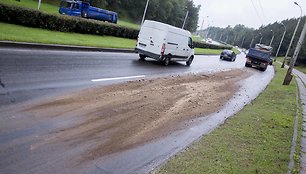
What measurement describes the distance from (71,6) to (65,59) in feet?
98.2

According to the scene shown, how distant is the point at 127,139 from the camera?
652cm

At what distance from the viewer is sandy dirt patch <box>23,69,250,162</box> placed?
598 centimetres

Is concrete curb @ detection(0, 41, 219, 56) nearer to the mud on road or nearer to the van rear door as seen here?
the van rear door

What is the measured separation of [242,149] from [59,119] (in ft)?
13.6

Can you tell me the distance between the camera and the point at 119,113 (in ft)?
26.3

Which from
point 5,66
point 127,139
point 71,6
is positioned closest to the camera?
point 127,139

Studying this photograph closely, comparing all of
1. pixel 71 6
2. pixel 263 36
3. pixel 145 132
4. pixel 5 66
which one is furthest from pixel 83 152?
pixel 263 36

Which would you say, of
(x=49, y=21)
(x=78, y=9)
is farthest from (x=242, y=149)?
(x=78, y=9)

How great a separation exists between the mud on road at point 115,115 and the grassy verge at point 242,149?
1014 mm

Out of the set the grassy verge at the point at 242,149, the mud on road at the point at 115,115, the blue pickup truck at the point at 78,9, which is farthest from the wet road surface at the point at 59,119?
the blue pickup truck at the point at 78,9

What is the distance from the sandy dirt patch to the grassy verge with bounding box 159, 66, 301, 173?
1025 mm

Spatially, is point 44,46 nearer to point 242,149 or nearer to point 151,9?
point 242,149

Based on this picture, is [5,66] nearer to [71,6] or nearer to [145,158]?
[145,158]

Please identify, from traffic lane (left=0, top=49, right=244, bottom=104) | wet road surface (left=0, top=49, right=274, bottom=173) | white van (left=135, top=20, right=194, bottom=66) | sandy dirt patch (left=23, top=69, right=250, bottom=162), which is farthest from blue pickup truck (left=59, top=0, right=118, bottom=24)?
sandy dirt patch (left=23, top=69, right=250, bottom=162)
